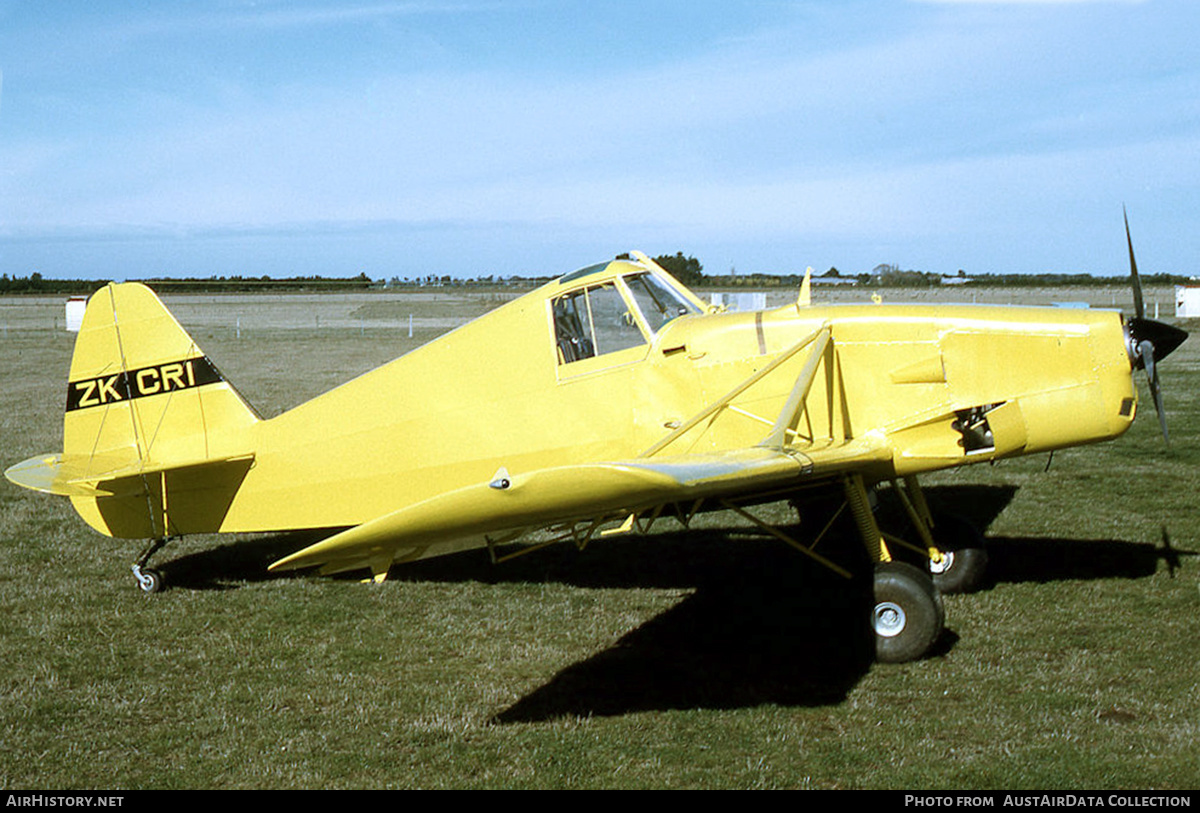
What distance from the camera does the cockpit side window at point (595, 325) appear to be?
651 centimetres

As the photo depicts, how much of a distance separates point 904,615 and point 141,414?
589cm

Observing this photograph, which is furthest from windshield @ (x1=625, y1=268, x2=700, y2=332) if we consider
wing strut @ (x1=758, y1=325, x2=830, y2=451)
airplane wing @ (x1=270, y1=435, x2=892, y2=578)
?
airplane wing @ (x1=270, y1=435, x2=892, y2=578)

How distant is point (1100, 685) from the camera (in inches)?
213

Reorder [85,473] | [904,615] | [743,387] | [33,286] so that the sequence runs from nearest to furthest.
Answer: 1. [904,615]
2. [743,387]
3. [85,473]
4. [33,286]

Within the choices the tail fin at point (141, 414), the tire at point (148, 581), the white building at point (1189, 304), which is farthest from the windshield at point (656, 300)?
the white building at point (1189, 304)

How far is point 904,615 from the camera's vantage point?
19.0ft

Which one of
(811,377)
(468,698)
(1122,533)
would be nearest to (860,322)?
(811,377)

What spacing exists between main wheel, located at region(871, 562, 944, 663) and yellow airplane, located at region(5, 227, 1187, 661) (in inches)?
0.5

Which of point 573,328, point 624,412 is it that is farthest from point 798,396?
point 573,328

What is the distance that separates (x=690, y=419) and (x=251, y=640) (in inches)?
131

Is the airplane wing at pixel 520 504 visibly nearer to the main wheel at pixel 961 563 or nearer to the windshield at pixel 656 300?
the windshield at pixel 656 300

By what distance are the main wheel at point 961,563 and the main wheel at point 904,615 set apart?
4.35 ft

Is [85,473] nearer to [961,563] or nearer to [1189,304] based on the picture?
[961,563]
